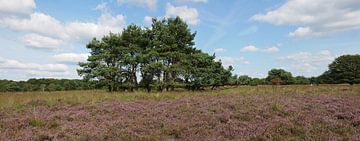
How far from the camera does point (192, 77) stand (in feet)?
121

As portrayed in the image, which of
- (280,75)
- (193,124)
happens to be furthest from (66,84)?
(193,124)

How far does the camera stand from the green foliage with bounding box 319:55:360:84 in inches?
3007

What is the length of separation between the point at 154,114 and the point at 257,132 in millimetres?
4243

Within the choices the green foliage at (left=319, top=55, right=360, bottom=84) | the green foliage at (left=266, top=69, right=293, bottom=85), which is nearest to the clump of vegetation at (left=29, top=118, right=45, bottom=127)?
the green foliage at (left=319, top=55, right=360, bottom=84)

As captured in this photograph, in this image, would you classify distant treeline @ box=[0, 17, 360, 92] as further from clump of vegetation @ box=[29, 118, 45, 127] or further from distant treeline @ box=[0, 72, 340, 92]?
clump of vegetation @ box=[29, 118, 45, 127]

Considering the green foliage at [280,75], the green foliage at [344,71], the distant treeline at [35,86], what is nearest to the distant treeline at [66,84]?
the distant treeline at [35,86]

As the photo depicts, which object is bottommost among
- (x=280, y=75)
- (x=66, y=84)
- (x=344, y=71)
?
(x=66, y=84)

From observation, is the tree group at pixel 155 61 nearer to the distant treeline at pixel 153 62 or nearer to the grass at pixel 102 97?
the distant treeline at pixel 153 62

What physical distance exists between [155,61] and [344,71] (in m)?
56.5

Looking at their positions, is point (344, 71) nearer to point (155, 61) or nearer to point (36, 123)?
point (155, 61)

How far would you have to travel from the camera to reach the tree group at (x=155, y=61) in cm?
3638

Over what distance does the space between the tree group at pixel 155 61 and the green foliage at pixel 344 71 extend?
4910 cm

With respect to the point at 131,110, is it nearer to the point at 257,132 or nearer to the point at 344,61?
the point at 257,132

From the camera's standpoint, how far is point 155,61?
37375 millimetres
